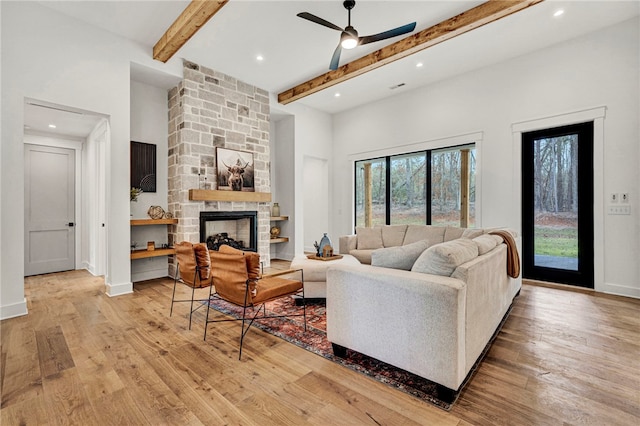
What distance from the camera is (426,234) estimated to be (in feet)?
14.5

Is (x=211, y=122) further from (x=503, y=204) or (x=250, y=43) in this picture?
(x=503, y=204)

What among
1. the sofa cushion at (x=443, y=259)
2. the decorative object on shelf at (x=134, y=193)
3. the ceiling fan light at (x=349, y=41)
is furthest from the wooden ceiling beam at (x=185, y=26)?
the sofa cushion at (x=443, y=259)

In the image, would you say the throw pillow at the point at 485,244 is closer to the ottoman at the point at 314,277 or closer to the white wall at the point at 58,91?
the ottoman at the point at 314,277

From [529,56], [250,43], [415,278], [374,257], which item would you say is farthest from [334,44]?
[415,278]

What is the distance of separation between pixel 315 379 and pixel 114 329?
2117mm

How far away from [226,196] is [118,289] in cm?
206

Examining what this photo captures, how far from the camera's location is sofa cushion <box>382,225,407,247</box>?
15.7 ft

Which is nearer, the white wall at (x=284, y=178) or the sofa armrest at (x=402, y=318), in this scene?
the sofa armrest at (x=402, y=318)

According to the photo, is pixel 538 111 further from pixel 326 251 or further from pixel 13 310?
pixel 13 310

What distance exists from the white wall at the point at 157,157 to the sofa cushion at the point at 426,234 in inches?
163

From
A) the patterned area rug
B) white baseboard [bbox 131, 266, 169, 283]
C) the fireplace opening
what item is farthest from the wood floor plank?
the fireplace opening

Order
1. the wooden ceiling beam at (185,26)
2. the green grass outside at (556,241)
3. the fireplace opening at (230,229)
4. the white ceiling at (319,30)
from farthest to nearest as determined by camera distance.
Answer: the fireplace opening at (230,229) → the green grass outside at (556,241) → the white ceiling at (319,30) → the wooden ceiling beam at (185,26)

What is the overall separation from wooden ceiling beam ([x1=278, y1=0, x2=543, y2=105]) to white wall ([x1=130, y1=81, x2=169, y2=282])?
2.56m

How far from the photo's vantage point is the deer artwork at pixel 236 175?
17.2 ft
